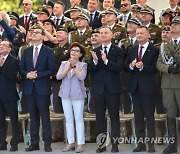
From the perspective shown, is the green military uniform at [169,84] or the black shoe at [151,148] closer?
the green military uniform at [169,84]

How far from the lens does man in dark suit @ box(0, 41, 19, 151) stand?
9.34 m

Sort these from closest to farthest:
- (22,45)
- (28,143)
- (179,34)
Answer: (179,34) → (28,143) → (22,45)

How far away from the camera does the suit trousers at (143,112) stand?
907cm

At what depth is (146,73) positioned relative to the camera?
9.09 metres

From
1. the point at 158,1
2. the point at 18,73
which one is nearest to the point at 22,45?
the point at 18,73

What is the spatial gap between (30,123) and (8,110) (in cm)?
42

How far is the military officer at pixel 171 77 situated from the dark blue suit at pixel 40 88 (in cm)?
179

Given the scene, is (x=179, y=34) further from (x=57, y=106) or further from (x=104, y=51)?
(x=57, y=106)

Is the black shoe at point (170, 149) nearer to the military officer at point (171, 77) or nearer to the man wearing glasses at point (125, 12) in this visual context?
the military officer at point (171, 77)

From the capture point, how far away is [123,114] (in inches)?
395

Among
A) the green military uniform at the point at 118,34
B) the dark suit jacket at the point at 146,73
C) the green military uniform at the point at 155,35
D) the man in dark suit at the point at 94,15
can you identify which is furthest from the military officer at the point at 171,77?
the man in dark suit at the point at 94,15

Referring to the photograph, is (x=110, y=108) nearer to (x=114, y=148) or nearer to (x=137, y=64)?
(x=114, y=148)

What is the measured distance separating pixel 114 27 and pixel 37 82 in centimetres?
203

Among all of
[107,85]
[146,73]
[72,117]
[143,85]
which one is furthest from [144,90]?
[72,117]
